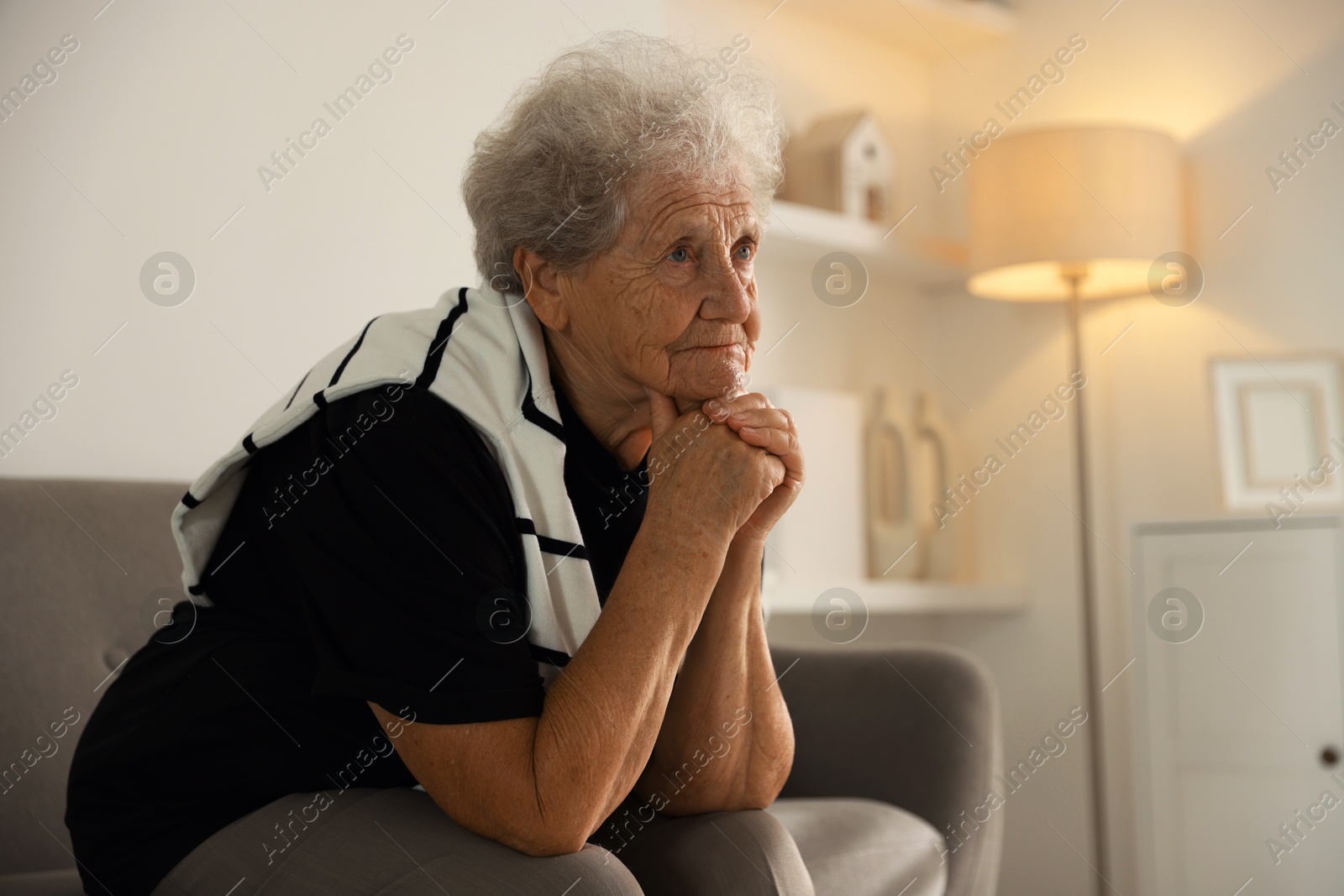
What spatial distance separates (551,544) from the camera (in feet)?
3.25

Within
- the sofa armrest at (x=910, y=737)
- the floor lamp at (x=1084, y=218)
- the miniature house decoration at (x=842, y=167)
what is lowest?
the sofa armrest at (x=910, y=737)

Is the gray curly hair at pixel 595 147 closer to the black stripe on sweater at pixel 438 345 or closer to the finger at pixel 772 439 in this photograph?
the black stripe on sweater at pixel 438 345

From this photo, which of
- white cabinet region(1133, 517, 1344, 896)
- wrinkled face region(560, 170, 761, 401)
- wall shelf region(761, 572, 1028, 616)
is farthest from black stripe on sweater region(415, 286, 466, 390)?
white cabinet region(1133, 517, 1344, 896)

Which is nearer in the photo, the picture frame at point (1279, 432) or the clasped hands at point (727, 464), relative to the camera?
the clasped hands at point (727, 464)

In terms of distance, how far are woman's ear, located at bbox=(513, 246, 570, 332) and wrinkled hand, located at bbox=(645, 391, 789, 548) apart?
0.12 m

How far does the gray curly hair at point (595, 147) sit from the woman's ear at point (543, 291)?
1 centimetres

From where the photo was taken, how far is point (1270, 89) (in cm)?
236

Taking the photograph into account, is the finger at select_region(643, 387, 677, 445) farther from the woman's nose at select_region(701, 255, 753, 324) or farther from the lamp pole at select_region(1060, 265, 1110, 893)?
the lamp pole at select_region(1060, 265, 1110, 893)

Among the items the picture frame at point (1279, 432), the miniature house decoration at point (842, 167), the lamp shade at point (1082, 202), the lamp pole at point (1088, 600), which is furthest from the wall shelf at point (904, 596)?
the miniature house decoration at point (842, 167)

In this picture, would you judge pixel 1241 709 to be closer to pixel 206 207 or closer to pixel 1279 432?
pixel 1279 432

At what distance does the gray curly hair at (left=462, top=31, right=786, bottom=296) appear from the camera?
106 cm

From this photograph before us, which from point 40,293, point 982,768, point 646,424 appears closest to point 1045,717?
point 982,768

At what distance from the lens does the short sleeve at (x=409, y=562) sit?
85cm

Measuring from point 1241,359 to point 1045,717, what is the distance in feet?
2.96
